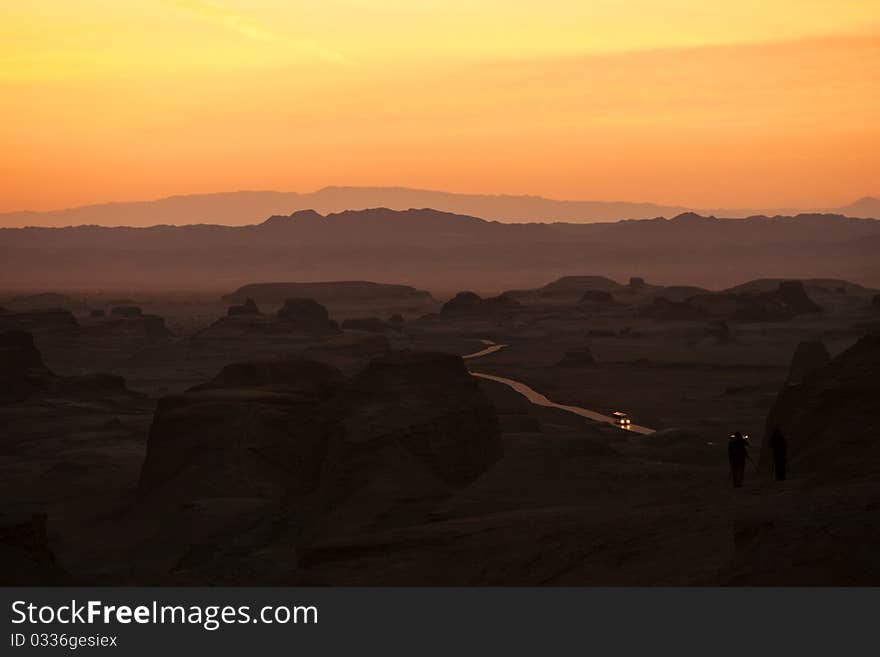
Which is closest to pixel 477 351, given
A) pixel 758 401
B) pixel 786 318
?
pixel 786 318

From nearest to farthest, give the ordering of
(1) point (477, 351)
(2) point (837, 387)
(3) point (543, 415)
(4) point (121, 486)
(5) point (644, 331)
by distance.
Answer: (2) point (837, 387), (4) point (121, 486), (3) point (543, 415), (1) point (477, 351), (5) point (644, 331)

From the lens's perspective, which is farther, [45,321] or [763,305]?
[763,305]

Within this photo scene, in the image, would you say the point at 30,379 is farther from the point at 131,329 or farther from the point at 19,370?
the point at 131,329

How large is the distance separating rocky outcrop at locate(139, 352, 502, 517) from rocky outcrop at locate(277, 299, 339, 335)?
82505 millimetres

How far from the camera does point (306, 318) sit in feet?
438

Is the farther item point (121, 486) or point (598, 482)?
point (121, 486)

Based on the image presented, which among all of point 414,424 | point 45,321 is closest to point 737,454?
point 414,424

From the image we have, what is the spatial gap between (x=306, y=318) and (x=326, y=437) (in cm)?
9153

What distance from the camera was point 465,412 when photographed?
42.1 m

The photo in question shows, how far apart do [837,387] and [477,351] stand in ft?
288

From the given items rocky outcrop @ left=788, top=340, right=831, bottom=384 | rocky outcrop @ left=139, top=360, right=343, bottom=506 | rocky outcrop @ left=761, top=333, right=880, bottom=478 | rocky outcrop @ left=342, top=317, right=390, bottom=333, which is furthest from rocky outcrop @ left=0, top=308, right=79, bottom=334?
rocky outcrop @ left=761, top=333, right=880, bottom=478

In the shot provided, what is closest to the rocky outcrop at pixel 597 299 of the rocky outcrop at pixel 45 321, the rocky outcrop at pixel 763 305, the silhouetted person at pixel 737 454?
the rocky outcrop at pixel 763 305
